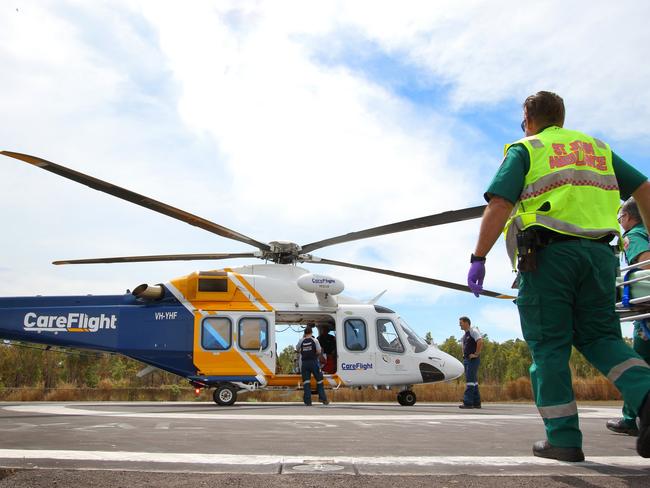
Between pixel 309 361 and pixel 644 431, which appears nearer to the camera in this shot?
pixel 644 431

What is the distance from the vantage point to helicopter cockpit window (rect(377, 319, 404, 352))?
13469 mm

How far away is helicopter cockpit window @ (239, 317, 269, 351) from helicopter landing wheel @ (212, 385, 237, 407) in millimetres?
900

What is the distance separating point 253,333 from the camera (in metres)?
12.6

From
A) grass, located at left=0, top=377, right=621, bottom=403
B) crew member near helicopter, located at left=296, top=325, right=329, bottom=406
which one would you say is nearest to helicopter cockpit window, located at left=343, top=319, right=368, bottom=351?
crew member near helicopter, located at left=296, top=325, right=329, bottom=406

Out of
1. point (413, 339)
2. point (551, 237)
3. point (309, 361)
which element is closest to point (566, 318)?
point (551, 237)

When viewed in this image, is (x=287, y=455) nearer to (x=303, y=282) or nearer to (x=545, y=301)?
(x=545, y=301)

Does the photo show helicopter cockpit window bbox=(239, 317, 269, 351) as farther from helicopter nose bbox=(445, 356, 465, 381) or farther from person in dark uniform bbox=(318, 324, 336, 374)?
helicopter nose bbox=(445, 356, 465, 381)

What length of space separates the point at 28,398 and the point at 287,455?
46.1 ft

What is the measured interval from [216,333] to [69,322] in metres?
2.90

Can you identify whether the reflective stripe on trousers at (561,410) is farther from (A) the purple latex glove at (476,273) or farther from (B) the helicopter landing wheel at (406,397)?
(B) the helicopter landing wheel at (406,397)

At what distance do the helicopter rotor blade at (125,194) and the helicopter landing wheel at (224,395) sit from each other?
10.6ft

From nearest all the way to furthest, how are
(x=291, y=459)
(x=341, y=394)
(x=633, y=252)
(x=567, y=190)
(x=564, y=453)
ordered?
(x=291, y=459) → (x=564, y=453) → (x=567, y=190) → (x=633, y=252) → (x=341, y=394)

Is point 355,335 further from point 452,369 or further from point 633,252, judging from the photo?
point 633,252

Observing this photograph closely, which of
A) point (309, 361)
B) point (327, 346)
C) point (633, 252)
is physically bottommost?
point (309, 361)
